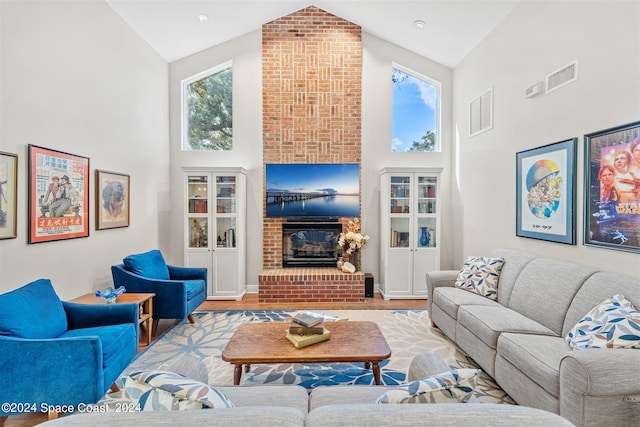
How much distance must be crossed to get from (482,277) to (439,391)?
2.51 metres

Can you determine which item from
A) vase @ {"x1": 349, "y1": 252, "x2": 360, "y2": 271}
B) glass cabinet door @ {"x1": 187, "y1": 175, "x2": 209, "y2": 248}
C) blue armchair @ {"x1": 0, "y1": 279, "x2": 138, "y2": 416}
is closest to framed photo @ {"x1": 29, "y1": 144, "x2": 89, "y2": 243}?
blue armchair @ {"x1": 0, "y1": 279, "x2": 138, "y2": 416}

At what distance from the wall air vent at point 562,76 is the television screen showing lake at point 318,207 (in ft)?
9.04

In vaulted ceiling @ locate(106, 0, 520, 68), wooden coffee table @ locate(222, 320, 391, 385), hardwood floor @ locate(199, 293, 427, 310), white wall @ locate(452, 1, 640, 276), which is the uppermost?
vaulted ceiling @ locate(106, 0, 520, 68)

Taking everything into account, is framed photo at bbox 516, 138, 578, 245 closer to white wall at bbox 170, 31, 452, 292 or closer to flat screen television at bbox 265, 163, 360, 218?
white wall at bbox 170, 31, 452, 292

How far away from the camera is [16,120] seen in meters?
2.48

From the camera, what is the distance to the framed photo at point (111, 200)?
3.48 metres

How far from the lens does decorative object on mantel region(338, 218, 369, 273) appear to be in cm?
481

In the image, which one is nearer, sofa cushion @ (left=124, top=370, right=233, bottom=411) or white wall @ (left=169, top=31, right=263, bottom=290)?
sofa cushion @ (left=124, top=370, right=233, bottom=411)

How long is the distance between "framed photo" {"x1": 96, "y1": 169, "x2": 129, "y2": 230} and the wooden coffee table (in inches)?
85.4

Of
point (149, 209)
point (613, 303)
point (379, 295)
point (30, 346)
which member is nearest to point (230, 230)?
point (149, 209)

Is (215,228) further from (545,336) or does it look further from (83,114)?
(545,336)

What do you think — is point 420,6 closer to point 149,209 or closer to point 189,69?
point 189,69

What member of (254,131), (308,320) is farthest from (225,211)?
(308,320)

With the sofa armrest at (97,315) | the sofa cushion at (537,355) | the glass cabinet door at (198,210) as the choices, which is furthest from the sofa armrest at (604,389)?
the glass cabinet door at (198,210)
